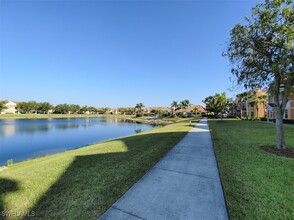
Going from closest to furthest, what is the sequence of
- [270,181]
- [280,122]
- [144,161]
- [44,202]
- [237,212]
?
→ 1. [237,212]
2. [44,202]
3. [270,181]
4. [144,161]
5. [280,122]

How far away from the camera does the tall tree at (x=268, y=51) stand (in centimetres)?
712

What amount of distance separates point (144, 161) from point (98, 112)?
13178cm

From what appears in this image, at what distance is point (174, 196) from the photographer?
11.8ft

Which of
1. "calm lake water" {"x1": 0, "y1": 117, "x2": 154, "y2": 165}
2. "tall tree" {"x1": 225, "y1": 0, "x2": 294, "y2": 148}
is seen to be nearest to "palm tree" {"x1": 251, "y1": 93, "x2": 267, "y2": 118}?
"tall tree" {"x1": 225, "y1": 0, "x2": 294, "y2": 148}

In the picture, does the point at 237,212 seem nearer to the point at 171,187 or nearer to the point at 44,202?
the point at 171,187

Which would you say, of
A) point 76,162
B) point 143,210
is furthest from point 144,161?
point 143,210

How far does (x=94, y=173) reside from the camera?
4.88m

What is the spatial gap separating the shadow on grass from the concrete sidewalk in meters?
0.26

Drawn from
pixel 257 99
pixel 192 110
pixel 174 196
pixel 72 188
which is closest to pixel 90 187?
pixel 72 188

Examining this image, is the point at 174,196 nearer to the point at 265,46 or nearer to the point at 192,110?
the point at 265,46

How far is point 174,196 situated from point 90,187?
77.2 inches

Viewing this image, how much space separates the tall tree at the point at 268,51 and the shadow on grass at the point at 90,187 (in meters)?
6.54

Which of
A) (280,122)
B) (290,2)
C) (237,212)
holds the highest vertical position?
(290,2)

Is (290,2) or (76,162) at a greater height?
(290,2)
